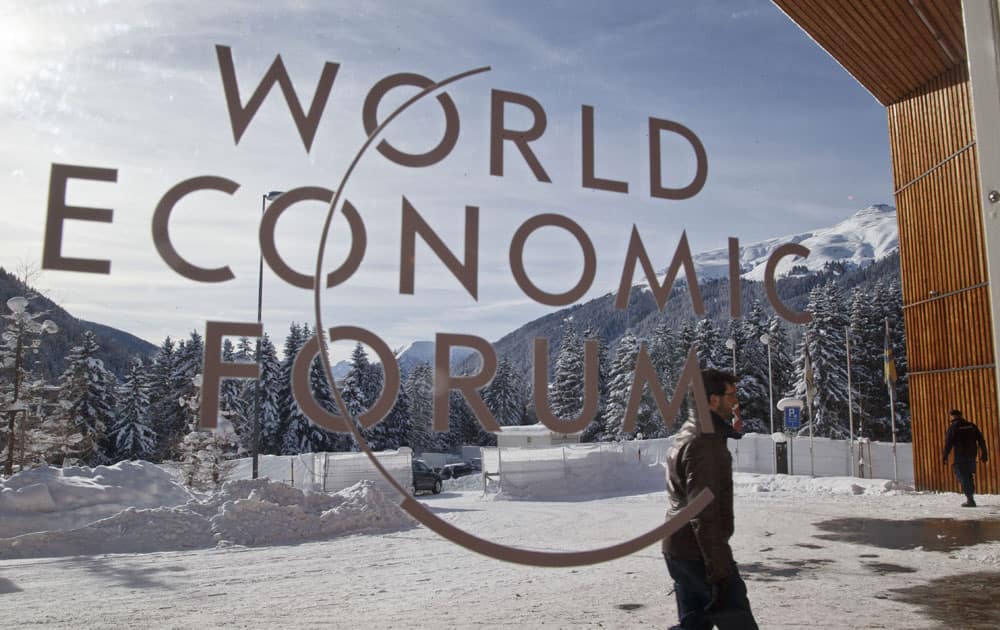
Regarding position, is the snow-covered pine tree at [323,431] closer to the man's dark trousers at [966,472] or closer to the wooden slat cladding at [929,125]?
the man's dark trousers at [966,472]

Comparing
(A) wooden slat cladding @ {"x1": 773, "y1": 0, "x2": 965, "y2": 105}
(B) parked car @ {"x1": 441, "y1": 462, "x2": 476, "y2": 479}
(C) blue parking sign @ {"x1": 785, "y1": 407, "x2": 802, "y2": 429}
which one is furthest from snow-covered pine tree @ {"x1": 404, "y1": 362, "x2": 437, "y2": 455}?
(A) wooden slat cladding @ {"x1": 773, "y1": 0, "x2": 965, "y2": 105}

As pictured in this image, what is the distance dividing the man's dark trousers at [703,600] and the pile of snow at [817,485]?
13338 millimetres

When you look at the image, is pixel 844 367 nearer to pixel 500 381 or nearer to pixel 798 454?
pixel 798 454

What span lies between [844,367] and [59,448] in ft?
122

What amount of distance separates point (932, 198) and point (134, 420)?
31550mm

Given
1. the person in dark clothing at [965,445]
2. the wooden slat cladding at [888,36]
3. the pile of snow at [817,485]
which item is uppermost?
the wooden slat cladding at [888,36]

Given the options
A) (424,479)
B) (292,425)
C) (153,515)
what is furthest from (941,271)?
(292,425)

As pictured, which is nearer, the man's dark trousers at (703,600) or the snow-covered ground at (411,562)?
the man's dark trousers at (703,600)

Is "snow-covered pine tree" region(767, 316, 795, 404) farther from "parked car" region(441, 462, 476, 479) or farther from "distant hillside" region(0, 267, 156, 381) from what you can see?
"distant hillside" region(0, 267, 156, 381)

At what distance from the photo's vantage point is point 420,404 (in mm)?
34188

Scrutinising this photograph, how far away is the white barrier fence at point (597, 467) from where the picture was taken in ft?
70.6

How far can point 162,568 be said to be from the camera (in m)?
9.52

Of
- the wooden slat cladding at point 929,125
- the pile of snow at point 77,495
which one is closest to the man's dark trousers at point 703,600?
the pile of snow at point 77,495

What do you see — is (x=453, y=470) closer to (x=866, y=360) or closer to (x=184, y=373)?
(x=184, y=373)
